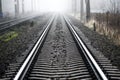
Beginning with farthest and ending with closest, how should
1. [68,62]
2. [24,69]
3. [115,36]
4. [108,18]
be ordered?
1. [108,18]
2. [115,36]
3. [68,62]
4. [24,69]

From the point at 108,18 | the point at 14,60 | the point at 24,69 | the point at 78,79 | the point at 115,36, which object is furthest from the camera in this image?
the point at 108,18

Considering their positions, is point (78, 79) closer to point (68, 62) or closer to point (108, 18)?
point (68, 62)

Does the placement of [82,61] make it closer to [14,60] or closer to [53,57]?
[53,57]

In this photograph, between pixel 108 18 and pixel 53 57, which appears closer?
pixel 53 57

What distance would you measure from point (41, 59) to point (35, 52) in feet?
2.74

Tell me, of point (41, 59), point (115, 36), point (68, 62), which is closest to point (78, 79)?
point (68, 62)

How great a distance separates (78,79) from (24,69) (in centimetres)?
161

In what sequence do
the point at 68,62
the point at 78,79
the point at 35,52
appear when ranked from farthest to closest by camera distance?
1. the point at 35,52
2. the point at 68,62
3. the point at 78,79

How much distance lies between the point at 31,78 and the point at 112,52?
4.71 meters

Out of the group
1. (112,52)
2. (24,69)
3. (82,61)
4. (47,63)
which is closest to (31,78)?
(24,69)

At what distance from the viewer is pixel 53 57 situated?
9.32 metres

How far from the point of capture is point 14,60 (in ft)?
29.5

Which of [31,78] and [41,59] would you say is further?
[41,59]

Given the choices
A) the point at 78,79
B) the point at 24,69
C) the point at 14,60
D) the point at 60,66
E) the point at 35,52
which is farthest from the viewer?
the point at 35,52
